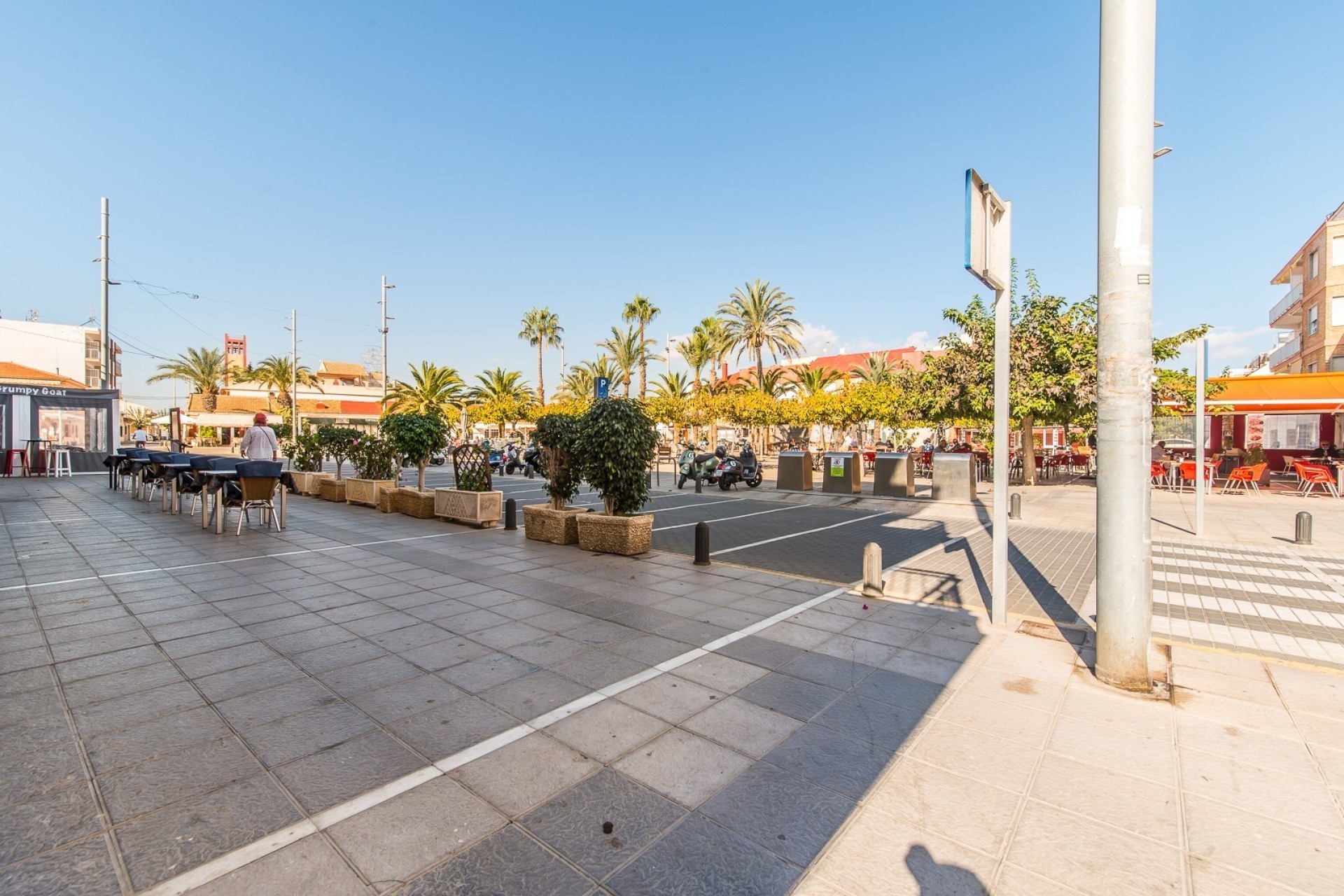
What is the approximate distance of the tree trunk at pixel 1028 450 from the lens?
17578mm

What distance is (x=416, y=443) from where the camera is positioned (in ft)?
36.0

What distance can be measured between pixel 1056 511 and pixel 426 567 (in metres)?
12.3

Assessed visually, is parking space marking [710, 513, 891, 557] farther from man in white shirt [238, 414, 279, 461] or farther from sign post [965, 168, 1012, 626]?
man in white shirt [238, 414, 279, 461]

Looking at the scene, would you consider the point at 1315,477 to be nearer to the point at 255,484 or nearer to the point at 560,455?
the point at 560,455

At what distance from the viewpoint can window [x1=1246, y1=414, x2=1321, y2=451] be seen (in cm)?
2108

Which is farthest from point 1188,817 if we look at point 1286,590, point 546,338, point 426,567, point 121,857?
point 546,338

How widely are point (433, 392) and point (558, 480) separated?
121 ft

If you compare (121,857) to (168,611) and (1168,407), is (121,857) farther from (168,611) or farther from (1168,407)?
(1168,407)

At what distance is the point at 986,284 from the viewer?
4801mm

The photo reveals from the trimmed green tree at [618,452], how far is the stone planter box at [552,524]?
0.61m

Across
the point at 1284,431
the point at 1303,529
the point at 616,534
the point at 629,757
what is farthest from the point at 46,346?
the point at 1284,431

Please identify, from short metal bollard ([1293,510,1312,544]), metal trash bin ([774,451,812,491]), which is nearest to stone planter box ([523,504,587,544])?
metal trash bin ([774,451,812,491])

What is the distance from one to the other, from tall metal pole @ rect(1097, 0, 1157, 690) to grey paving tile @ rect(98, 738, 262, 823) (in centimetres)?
487

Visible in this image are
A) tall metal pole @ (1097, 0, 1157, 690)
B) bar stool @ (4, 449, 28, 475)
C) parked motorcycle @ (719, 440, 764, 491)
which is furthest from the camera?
bar stool @ (4, 449, 28, 475)
